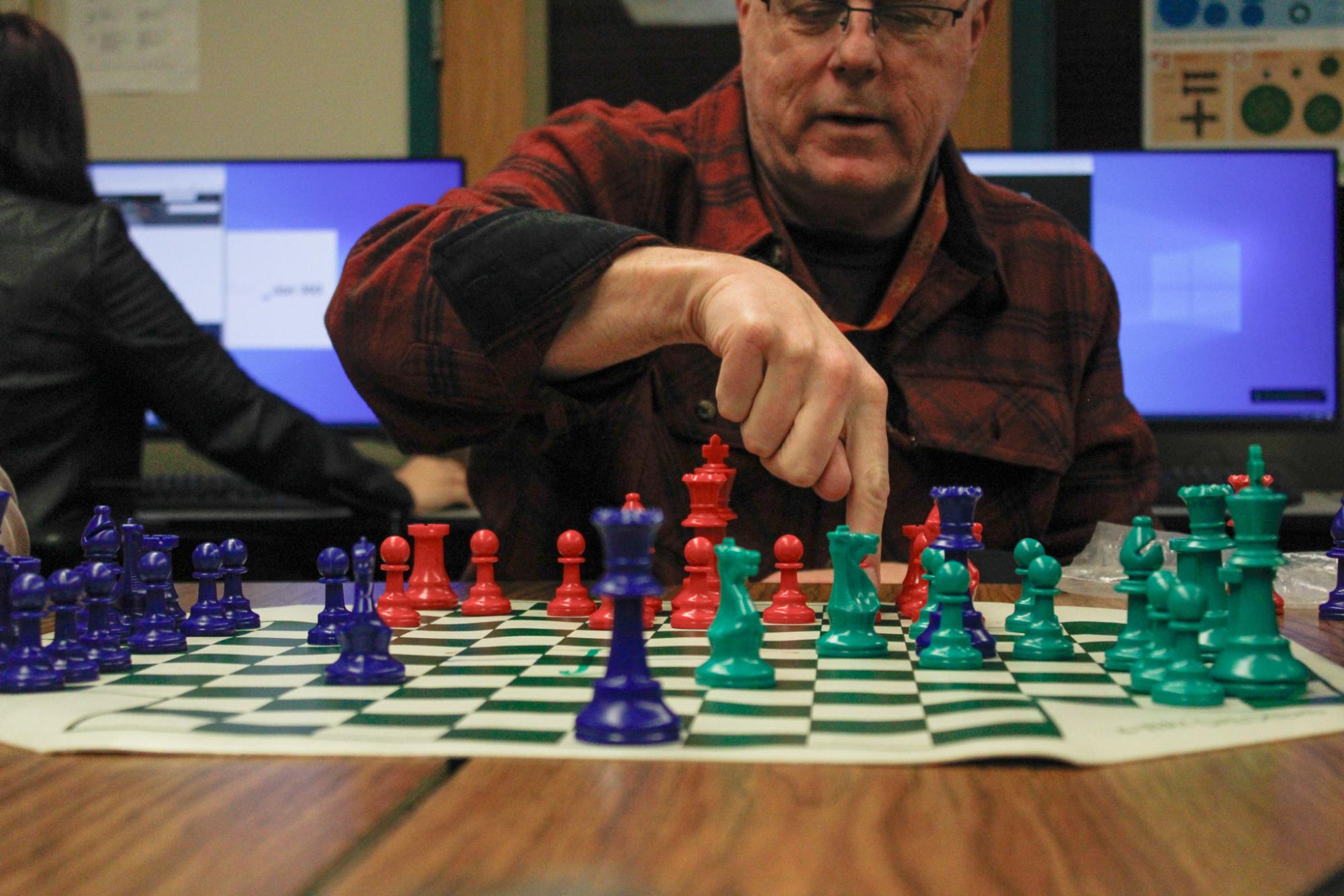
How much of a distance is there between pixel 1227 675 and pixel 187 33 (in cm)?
316

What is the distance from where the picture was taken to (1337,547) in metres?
1.33

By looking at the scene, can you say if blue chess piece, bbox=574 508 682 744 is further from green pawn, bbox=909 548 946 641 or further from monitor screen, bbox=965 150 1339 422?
monitor screen, bbox=965 150 1339 422

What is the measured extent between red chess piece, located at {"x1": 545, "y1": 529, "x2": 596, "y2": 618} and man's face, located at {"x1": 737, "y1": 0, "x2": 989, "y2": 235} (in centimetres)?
80

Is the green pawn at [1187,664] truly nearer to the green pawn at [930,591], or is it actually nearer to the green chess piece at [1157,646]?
the green chess piece at [1157,646]

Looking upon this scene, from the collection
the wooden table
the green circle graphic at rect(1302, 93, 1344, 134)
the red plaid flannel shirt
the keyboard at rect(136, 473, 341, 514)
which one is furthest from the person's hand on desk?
the green circle graphic at rect(1302, 93, 1344, 134)

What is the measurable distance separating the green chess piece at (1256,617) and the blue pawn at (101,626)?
31.5 inches

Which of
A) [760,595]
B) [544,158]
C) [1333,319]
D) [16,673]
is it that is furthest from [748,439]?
[1333,319]

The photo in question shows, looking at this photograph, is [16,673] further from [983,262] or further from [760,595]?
[983,262]

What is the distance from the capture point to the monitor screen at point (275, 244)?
3002 mm

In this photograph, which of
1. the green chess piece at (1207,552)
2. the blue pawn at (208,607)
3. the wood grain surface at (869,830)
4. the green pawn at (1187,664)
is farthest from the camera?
the blue pawn at (208,607)

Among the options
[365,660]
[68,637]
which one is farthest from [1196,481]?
[68,637]

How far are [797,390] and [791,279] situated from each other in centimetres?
35

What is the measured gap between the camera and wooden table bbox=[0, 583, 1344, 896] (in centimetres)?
53

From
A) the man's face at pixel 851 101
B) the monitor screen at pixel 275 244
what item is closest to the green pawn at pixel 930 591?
the man's face at pixel 851 101
